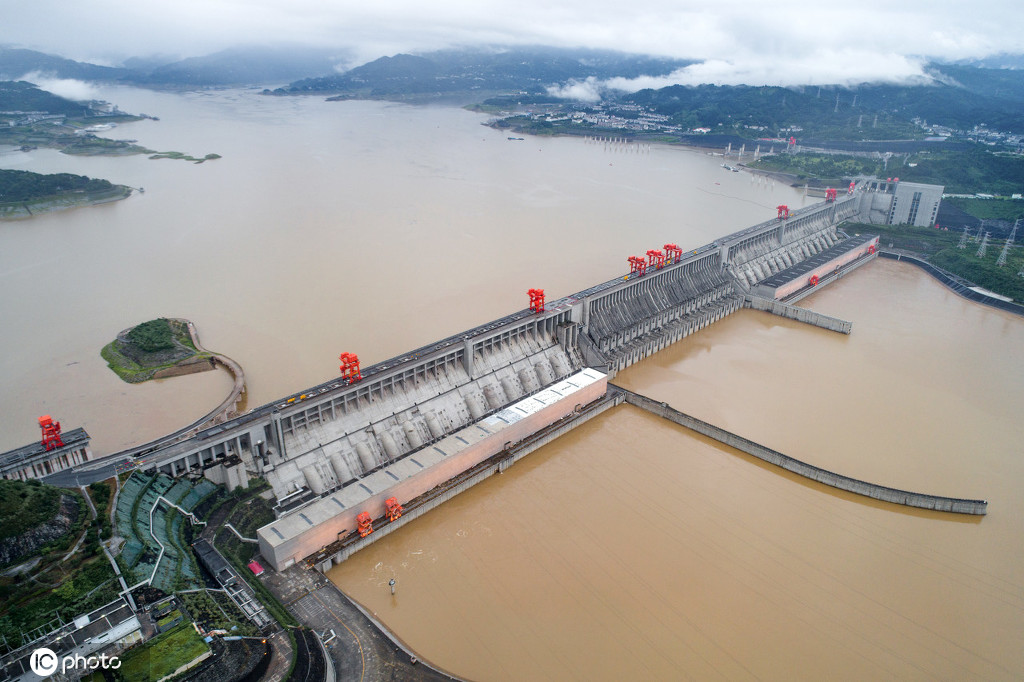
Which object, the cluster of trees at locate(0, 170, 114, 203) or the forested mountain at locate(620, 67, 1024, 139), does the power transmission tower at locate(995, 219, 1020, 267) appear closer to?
the forested mountain at locate(620, 67, 1024, 139)

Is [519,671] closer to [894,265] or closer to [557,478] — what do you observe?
[557,478]

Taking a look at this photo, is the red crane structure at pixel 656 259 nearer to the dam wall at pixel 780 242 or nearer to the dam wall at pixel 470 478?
the dam wall at pixel 780 242

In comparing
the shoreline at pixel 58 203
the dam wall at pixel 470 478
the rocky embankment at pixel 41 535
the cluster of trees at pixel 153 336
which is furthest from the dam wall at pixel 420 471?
the shoreline at pixel 58 203

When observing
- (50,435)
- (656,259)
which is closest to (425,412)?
(50,435)

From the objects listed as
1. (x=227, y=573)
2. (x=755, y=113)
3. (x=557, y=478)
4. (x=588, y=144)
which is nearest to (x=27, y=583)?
(x=227, y=573)

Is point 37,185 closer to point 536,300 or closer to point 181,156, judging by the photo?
point 181,156

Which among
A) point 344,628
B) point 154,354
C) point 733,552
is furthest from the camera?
point 154,354

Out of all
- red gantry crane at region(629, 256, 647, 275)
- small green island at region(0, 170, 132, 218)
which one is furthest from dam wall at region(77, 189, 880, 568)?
small green island at region(0, 170, 132, 218)
